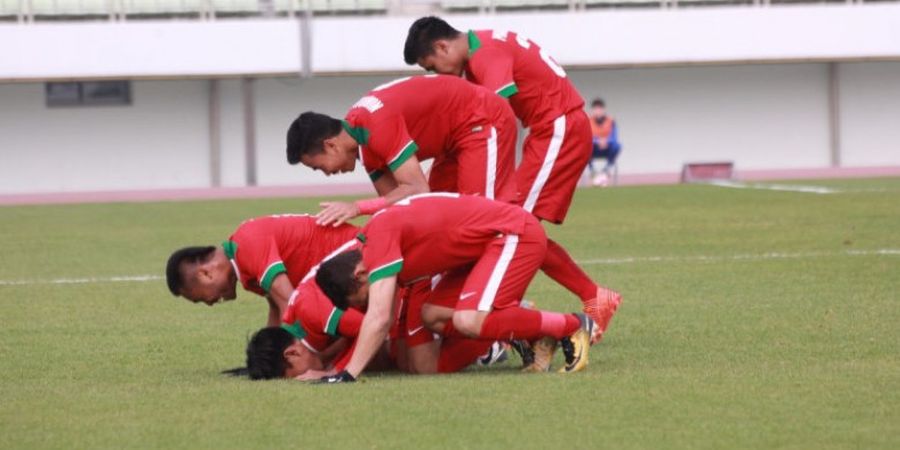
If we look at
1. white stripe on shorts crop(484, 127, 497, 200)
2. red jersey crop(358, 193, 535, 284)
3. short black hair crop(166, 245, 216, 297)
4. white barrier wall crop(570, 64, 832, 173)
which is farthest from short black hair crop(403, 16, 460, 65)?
white barrier wall crop(570, 64, 832, 173)

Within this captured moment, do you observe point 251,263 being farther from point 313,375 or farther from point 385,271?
point 385,271

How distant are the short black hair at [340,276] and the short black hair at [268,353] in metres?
0.62

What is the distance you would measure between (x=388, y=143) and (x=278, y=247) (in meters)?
0.80

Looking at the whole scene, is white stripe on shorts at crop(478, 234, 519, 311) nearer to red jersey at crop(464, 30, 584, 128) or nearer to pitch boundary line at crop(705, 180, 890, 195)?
red jersey at crop(464, 30, 584, 128)

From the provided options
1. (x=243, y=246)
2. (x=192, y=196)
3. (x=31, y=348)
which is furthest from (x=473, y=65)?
(x=192, y=196)

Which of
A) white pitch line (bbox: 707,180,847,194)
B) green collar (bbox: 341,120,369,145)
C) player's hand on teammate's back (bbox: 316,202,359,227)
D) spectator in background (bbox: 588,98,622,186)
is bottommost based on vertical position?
white pitch line (bbox: 707,180,847,194)

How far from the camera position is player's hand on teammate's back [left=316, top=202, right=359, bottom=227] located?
952cm

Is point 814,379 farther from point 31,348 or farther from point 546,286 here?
point 546,286

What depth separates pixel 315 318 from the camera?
8953 millimetres

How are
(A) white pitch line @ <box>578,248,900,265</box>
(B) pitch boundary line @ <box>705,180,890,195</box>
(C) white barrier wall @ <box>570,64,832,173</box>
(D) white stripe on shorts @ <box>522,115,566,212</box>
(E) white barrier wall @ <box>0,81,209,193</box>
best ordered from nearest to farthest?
(D) white stripe on shorts @ <box>522,115,566,212</box>
(A) white pitch line @ <box>578,248,900,265</box>
(B) pitch boundary line @ <box>705,180,890,195</box>
(E) white barrier wall @ <box>0,81,209,193</box>
(C) white barrier wall @ <box>570,64,832,173</box>

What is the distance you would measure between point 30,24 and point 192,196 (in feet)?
18.7

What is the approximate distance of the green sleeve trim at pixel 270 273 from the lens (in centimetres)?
920

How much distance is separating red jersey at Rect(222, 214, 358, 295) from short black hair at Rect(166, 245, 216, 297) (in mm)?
137

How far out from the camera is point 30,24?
38.3 m
